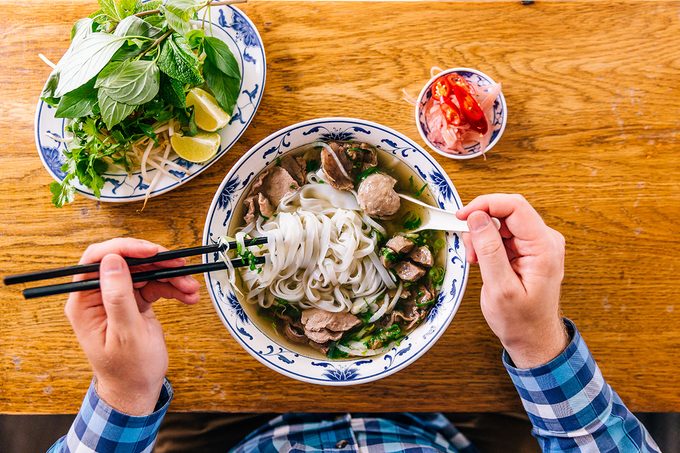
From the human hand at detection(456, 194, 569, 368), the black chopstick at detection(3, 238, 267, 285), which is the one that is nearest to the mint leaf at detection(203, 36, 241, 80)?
the black chopstick at detection(3, 238, 267, 285)

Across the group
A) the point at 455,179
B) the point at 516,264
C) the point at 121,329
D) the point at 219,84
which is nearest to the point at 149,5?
the point at 219,84

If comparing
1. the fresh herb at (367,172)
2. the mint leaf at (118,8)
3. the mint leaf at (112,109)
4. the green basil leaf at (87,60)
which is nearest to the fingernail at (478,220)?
the fresh herb at (367,172)

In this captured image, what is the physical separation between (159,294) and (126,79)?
70 cm

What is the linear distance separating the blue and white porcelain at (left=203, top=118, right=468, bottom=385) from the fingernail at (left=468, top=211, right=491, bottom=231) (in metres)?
0.15

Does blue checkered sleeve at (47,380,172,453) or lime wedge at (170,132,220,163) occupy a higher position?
lime wedge at (170,132,220,163)

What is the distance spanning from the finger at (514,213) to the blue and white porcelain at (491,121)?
35 centimetres

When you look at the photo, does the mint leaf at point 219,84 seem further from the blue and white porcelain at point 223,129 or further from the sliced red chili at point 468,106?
the sliced red chili at point 468,106

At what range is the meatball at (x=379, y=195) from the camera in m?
1.79

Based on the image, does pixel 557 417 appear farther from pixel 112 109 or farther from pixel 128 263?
pixel 112 109

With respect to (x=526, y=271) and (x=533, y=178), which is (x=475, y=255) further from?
(x=533, y=178)

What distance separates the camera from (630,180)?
1.93 m

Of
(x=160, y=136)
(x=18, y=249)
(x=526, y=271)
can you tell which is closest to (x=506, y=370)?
(x=526, y=271)

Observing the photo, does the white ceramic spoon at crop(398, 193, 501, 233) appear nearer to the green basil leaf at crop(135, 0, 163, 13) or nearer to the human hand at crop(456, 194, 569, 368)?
the human hand at crop(456, 194, 569, 368)

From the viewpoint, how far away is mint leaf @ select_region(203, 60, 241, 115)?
181 centimetres
